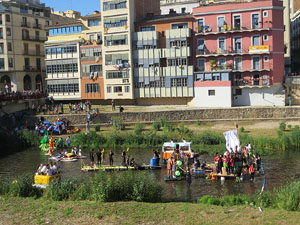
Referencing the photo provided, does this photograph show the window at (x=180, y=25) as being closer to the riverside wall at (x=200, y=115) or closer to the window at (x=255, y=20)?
the window at (x=255, y=20)

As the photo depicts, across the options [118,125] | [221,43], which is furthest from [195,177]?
[221,43]

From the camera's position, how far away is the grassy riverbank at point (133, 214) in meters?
17.3

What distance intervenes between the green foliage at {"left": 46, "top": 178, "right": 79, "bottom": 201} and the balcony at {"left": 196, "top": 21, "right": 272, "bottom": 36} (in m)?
39.5

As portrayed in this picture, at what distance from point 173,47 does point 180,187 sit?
34.3m

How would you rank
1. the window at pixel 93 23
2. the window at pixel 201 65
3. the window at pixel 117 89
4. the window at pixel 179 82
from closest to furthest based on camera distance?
the window at pixel 201 65
the window at pixel 179 82
the window at pixel 117 89
the window at pixel 93 23

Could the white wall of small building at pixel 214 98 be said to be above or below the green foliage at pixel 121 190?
above

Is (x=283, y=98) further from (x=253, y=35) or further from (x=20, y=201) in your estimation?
(x=20, y=201)

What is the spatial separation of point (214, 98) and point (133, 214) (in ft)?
129

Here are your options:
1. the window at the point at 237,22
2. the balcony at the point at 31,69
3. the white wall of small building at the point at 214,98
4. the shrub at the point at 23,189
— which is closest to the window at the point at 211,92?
the white wall of small building at the point at 214,98

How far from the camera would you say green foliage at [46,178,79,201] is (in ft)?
69.3

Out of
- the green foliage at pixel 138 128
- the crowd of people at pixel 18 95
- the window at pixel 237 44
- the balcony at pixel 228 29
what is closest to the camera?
the green foliage at pixel 138 128

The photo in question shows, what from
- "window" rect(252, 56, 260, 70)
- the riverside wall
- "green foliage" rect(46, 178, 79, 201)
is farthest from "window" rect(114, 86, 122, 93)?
"green foliage" rect(46, 178, 79, 201)

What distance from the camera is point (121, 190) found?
20.4m

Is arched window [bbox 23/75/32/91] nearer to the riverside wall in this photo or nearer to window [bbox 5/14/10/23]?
window [bbox 5/14/10/23]
